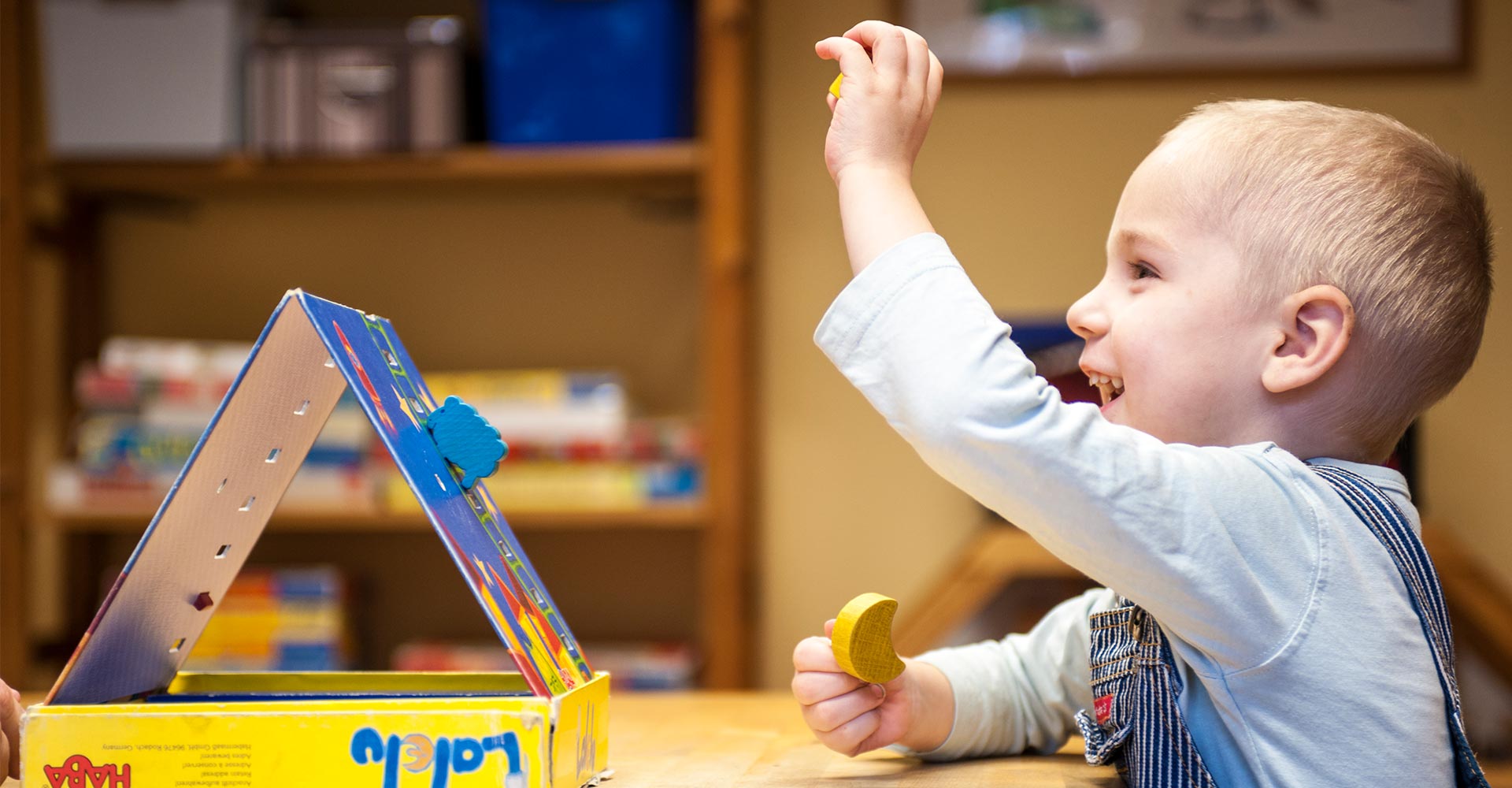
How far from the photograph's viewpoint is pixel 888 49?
0.67m

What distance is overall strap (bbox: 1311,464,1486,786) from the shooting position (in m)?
0.62

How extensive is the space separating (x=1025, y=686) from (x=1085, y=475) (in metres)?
0.30

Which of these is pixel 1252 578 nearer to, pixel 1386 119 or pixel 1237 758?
pixel 1237 758

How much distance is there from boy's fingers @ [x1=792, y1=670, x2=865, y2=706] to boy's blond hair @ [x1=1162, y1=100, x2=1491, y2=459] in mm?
303

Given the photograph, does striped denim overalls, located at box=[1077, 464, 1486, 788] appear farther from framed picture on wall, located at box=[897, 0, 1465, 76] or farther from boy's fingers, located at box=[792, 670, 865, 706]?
framed picture on wall, located at box=[897, 0, 1465, 76]

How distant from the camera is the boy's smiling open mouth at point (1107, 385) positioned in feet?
2.34

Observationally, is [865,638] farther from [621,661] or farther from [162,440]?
[162,440]

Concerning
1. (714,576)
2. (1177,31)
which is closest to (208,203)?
(714,576)

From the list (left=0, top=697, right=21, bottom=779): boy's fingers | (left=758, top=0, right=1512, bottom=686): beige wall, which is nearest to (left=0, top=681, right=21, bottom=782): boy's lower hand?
(left=0, top=697, right=21, bottom=779): boy's fingers

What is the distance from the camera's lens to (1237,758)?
622 mm

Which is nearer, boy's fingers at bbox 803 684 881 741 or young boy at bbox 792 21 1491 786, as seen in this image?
young boy at bbox 792 21 1491 786

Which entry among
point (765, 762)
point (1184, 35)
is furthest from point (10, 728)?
point (1184, 35)

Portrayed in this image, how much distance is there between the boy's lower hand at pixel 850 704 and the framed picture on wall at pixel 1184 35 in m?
1.74

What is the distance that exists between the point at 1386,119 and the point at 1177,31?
1.62m
